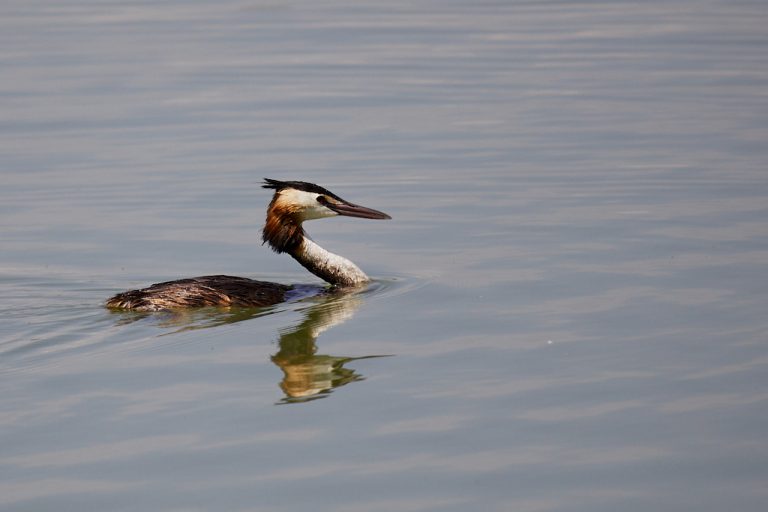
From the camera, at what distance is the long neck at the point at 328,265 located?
1250cm

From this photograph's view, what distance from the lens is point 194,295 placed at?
11.5 meters

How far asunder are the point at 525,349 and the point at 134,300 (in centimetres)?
331

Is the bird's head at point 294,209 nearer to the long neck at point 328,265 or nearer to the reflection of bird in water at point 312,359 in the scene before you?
the long neck at point 328,265

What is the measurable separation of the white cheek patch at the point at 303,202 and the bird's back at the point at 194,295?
4.02ft

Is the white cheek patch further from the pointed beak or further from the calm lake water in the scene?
the calm lake water

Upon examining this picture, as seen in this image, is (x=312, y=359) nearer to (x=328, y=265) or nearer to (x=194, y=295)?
(x=194, y=295)

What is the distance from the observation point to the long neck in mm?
12500

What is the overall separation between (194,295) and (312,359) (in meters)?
1.64

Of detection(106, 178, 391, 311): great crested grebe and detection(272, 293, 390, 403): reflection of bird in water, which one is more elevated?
detection(106, 178, 391, 311): great crested grebe

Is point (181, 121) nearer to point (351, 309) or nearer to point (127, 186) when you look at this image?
point (127, 186)

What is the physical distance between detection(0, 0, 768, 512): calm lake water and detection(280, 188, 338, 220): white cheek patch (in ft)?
2.47

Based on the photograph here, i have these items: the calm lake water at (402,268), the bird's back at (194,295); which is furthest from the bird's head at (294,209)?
the bird's back at (194,295)

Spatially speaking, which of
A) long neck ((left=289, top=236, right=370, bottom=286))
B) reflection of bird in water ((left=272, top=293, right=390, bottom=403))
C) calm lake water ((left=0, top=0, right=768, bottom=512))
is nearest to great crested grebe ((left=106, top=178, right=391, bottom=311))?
long neck ((left=289, top=236, right=370, bottom=286))

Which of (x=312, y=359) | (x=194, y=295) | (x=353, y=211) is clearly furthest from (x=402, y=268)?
(x=312, y=359)
